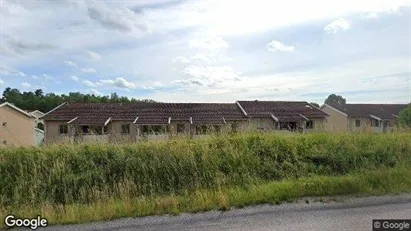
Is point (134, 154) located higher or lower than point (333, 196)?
higher

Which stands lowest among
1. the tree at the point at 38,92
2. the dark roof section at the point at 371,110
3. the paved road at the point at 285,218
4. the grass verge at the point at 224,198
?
the paved road at the point at 285,218

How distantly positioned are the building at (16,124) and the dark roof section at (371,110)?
Answer: 47.7 meters

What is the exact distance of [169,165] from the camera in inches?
335

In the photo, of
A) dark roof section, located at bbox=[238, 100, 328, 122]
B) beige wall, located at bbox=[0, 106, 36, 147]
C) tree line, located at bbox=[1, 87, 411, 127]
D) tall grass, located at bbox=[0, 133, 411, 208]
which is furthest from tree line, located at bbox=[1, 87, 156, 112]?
tall grass, located at bbox=[0, 133, 411, 208]

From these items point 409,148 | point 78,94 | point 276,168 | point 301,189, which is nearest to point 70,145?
point 276,168

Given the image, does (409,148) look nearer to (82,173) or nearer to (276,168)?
(276,168)

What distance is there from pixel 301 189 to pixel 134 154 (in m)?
4.73

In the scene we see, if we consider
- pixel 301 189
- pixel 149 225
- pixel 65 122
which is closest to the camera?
pixel 149 225

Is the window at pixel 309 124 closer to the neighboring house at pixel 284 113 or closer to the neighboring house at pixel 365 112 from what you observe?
the neighboring house at pixel 284 113

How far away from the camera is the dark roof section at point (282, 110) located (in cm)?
3791

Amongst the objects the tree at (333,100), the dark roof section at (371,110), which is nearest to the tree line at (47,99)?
the tree at (333,100)

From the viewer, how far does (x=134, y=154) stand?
29.8 ft

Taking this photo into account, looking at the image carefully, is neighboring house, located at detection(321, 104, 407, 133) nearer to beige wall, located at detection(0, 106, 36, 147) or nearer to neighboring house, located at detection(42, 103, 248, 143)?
neighboring house, located at detection(42, 103, 248, 143)

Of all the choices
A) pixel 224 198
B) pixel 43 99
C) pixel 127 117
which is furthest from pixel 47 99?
pixel 224 198
